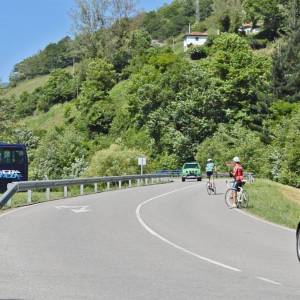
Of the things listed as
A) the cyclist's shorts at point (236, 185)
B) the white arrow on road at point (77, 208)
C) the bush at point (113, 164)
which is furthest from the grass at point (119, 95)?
the cyclist's shorts at point (236, 185)

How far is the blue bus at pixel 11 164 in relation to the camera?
36.9m

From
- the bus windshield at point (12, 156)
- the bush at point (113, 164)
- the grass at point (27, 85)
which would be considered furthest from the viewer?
the grass at point (27, 85)

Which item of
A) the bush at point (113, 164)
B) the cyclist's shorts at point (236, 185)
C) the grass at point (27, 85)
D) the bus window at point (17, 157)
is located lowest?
the bush at point (113, 164)

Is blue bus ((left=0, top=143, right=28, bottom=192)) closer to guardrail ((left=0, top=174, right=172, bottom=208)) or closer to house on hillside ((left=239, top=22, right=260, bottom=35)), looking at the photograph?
guardrail ((left=0, top=174, right=172, bottom=208))

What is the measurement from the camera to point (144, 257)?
40.6 feet

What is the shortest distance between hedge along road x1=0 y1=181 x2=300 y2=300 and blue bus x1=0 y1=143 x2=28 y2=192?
15.2m

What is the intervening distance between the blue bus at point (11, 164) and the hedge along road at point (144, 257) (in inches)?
599

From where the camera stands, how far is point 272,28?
131m

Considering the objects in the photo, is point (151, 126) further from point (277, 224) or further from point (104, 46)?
point (277, 224)

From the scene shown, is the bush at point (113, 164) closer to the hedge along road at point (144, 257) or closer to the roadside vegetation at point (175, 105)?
the roadside vegetation at point (175, 105)

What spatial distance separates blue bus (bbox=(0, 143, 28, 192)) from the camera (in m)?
36.9

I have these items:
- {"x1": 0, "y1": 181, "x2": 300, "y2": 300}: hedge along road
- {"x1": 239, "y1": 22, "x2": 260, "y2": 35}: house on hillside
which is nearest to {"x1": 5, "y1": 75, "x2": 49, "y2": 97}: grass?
{"x1": 239, "y1": 22, "x2": 260, "y2": 35}: house on hillside

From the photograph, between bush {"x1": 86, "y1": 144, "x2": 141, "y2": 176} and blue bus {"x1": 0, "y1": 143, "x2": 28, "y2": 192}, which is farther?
bush {"x1": 86, "y1": 144, "x2": 141, "y2": 176}

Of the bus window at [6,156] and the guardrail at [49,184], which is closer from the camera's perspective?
the guardrail at [49,184]
